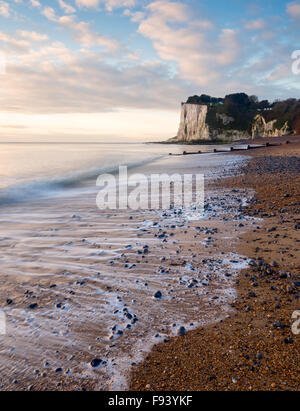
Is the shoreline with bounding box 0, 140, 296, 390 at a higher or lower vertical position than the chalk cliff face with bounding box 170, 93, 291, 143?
lower

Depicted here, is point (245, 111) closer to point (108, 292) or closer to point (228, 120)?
point (228, 120)

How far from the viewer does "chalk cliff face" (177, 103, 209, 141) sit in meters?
132

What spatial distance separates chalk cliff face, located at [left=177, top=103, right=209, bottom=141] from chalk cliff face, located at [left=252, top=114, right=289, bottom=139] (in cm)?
2662

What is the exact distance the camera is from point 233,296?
3816 millimetres

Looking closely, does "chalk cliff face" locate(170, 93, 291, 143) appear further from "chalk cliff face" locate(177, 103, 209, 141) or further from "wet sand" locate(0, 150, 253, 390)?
"wet sand" locate(0, 150, 253, 390)

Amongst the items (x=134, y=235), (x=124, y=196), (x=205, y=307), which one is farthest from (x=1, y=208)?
(x=205, y=307)

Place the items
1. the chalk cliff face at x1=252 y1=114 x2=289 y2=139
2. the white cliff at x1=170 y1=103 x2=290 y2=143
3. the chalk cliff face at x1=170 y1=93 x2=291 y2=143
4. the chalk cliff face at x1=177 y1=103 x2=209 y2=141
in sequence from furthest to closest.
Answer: the chalk cliff face at x1=177 y1=103 x2=209 y2=141
the chalk cliff face at x1=170 y1=93 x2=291 y2=143
the white cliff at x1=170 y1=103 x2=290 y2=143
the chalk cliff face at x1=252 y1=114 x2=289 y2=139

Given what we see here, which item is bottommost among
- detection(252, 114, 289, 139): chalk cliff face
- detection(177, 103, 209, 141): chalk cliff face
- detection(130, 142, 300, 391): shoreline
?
detection(130, 142, 300, 391): shoreline

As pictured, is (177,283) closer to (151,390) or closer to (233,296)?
(233,296)

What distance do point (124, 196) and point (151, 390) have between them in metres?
9.52

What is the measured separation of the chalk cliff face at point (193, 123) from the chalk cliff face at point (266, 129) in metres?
26.6

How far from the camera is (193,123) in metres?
139

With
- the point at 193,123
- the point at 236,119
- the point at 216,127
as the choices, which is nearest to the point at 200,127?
the point at 193,123

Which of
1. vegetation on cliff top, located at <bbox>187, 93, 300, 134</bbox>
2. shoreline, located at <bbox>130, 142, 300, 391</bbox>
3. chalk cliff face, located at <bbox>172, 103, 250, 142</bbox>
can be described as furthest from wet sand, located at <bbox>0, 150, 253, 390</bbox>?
chalk cliff face, located at <bbox>172, 103, 250, 142</bbox>
